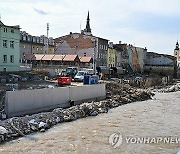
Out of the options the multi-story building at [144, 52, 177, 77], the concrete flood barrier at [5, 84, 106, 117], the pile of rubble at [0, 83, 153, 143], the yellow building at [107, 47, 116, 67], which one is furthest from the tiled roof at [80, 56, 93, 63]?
the multi-story building at [144, 52, 177, 77]

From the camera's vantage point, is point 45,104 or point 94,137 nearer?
point 94,137

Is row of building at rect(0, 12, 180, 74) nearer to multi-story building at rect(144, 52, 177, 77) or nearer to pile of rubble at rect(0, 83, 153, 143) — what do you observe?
multi-story building at rect(144, 52, 177, 77)

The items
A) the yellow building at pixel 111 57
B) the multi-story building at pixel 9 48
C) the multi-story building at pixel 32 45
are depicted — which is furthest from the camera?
the yellow building at pixel 111 57

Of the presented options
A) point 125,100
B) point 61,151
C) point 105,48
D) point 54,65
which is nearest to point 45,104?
point 61,151

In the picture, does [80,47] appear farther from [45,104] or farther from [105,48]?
[45,104]

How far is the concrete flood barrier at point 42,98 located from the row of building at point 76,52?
22.8 metres

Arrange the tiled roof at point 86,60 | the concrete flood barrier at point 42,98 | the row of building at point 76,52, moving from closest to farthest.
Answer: the concrete flood barrier at point 42,98 < the row of building at point 76,52 < the tiled roof at point 86,60

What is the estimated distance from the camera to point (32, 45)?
7488cm

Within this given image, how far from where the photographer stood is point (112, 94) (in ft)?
127

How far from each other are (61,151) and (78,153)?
881mm

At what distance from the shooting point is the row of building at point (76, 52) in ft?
170

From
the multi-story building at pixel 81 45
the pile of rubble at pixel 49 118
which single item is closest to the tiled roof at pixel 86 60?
the multi-story building at pixel 81 45

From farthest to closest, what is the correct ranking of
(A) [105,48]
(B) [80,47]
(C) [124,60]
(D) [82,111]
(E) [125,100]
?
(C) [124,60] < (A) [105,48] < (B) [80,47] < (E) [125,100] < (D) [82,111]

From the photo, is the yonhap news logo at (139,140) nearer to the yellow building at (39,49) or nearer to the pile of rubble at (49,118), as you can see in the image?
the pile of rubble at (49,118)
